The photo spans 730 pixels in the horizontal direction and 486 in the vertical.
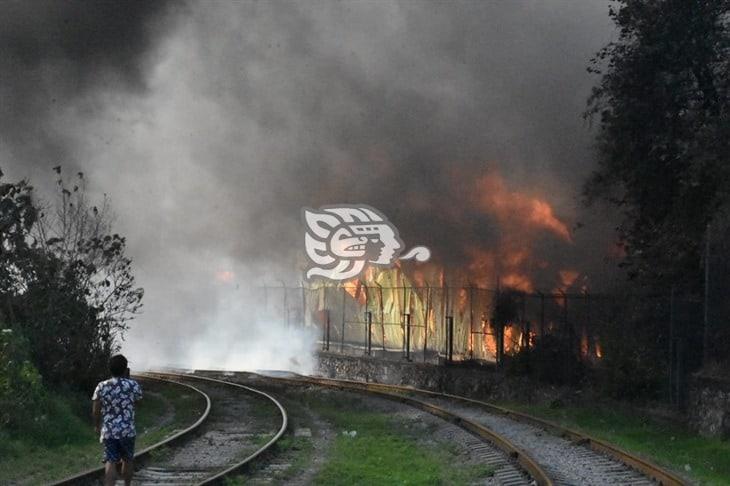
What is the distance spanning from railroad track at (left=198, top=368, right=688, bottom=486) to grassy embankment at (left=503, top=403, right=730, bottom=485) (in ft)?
2.34

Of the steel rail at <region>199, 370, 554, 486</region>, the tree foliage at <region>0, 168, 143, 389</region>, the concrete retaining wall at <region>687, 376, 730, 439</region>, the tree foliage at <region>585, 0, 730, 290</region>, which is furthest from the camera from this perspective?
the tree foliage at <region>585, 0, 730, 290</region>

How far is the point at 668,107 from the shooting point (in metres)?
25.0

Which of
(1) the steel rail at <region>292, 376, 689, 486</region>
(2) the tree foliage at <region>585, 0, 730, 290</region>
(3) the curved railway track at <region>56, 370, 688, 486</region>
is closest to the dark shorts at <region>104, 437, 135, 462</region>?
(3) the curved railway track at <region>56, 370, 688, 486</region>

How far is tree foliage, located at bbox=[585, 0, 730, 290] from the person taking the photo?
24375 millimetres

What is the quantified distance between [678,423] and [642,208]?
26.9 feet

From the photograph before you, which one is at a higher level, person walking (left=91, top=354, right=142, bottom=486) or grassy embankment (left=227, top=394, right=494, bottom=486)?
person walking (left=91, top=354, right=142, bottom=486)

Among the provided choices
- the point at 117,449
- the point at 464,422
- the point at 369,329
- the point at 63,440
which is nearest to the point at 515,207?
the point at 369,329

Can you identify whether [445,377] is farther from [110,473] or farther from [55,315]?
[110,473]

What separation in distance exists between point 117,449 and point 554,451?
8807 mm

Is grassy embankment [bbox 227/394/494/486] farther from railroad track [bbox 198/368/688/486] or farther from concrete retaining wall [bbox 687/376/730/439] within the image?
concrete retaining wall [bbox 687/376/730/439]

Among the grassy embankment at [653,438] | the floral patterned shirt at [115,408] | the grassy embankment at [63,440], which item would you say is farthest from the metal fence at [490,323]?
the floral patterned shirt at [115,408]

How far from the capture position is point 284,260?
2370 inches

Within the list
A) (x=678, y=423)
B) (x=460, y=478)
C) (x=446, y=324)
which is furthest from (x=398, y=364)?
(x=460, y=478)

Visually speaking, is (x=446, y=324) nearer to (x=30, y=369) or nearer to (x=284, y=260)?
(x=30, y=369)
